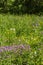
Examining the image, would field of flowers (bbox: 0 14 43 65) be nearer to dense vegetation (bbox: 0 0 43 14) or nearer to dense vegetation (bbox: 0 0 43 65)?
dense vegetation (bbox: 0 0 43 65)

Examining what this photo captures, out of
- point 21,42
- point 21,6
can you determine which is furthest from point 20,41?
point 21,6

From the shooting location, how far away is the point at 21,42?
338 inches

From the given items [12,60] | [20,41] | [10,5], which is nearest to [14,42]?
[20,41]

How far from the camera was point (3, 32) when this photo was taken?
10.3 metres

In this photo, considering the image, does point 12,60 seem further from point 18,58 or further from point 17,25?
point 17,25

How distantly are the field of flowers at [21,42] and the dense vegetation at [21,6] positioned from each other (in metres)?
5.21

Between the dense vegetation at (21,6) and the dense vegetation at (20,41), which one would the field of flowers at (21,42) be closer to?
the dense vegetation at (20,41)

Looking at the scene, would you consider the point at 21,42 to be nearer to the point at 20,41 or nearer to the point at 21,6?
the point at 20,41

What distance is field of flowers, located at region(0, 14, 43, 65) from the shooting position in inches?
273

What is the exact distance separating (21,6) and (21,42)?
9.08 m

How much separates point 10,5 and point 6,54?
1075 centimetres

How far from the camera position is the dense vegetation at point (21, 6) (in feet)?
57.1

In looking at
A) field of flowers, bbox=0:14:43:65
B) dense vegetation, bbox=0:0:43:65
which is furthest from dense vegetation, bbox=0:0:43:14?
field of flowers, bbox=0:14:43:65

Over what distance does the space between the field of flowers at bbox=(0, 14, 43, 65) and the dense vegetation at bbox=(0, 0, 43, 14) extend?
521 cm
